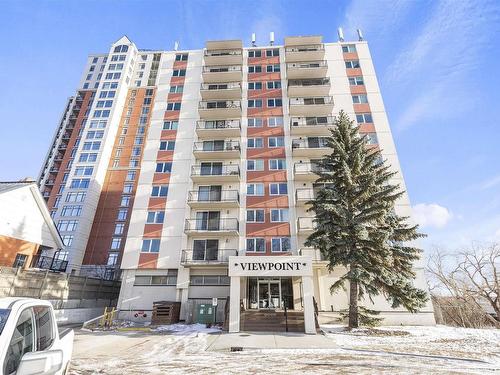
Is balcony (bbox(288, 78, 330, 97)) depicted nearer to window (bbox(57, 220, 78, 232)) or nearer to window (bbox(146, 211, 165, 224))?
window (bbox(146, 211, 165, 224))

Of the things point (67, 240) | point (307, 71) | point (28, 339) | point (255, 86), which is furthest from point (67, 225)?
point (28, 339)

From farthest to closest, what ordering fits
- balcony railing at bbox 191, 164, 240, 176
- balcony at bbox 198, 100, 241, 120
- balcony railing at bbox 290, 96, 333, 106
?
balcony railing at bbox 290, 96, 333, 106
balcony at bbox 198, 100, 241, 120
balcony railing at bbox 191, 164, 240, 176

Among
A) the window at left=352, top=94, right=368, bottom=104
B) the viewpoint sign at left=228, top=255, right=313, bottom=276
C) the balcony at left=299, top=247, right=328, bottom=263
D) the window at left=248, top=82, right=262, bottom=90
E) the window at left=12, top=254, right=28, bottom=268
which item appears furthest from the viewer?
the window at left=248, top=82, right=262, bottom=90

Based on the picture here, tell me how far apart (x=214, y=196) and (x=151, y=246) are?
8165 mm

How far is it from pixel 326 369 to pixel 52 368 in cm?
757

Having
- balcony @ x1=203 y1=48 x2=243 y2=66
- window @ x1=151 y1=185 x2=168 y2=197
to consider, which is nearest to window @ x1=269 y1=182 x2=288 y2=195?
window @ x1=151 y1=185 x2=168 y2=197

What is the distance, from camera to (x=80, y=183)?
175 ft

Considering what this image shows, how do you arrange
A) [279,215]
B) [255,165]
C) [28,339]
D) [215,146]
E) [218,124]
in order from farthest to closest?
[218,124], [215,146], [255,165], [279,215], [28,339]

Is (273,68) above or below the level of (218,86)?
above

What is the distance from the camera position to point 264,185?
28.7m

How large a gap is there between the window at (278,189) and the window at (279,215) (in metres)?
1.93

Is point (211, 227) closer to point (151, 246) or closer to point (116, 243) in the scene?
point (151, 246)

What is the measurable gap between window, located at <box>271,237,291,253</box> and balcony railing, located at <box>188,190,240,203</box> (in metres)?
5.84

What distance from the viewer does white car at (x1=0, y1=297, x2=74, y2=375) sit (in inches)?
112
